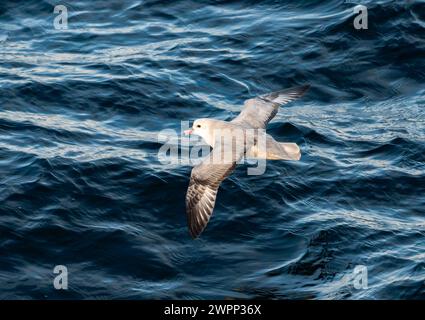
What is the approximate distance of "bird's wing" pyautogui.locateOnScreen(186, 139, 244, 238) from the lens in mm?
8898

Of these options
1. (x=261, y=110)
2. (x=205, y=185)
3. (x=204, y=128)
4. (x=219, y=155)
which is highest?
(x=261, y=110)

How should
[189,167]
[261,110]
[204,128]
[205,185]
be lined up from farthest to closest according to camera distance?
[189,167] → [261,110] → [204,128] → [205,185]

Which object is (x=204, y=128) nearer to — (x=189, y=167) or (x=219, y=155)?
(x=219, y=155)

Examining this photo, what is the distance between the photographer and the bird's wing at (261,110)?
33.1 feet

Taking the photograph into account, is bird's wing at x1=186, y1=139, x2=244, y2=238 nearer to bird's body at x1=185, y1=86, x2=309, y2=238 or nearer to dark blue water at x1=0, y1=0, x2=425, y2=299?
bird's body at x1=185, y1=86, x2=309, y2=238

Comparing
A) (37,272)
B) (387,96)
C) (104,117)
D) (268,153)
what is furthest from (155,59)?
(37,272)

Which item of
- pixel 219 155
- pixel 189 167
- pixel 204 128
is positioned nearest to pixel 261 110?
pixel 204 128

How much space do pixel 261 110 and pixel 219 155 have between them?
1646 mm

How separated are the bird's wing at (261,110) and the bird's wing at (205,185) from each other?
1039 mm

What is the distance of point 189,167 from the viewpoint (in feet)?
35.3

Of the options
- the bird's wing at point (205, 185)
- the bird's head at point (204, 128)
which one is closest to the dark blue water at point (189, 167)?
the bird's wing at point (205, 185)

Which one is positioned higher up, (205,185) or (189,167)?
(189,167)

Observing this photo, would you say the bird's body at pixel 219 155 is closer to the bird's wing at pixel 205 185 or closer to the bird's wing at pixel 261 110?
the bird's wing at pixel 205 185
